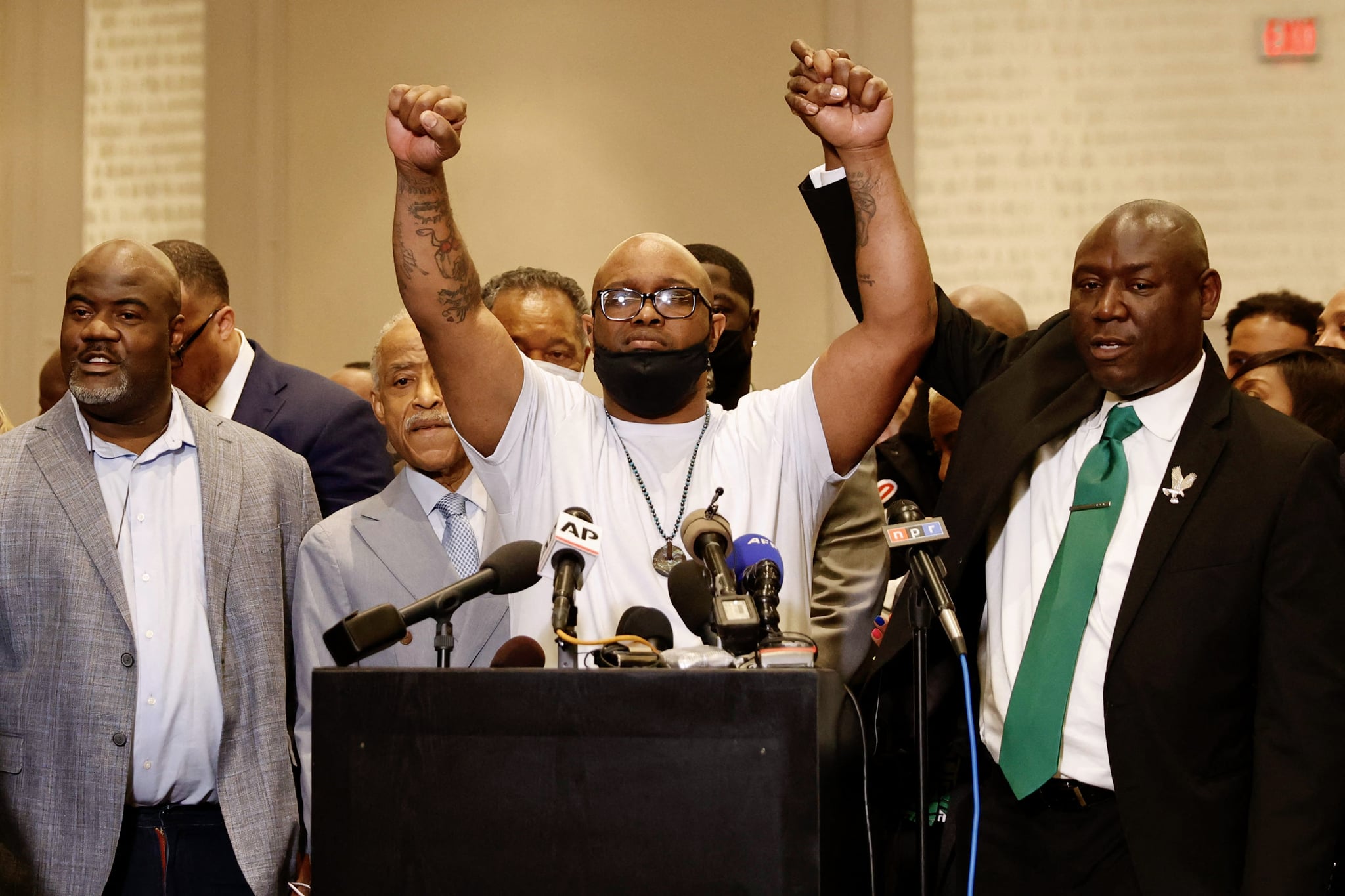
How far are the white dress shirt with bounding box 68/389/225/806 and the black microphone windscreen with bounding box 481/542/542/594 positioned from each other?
46.0 inches

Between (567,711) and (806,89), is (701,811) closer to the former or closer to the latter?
(567,711)

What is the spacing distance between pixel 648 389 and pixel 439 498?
0.73 meters

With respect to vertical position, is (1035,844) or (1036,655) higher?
(1036,655)

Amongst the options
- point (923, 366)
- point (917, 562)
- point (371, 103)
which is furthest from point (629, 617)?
point (371, 103)

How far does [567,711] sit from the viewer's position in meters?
1.69

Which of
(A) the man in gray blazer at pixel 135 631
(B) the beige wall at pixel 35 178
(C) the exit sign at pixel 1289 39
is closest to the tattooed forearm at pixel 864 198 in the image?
(A) the man in gray blazer at pixel 135 631

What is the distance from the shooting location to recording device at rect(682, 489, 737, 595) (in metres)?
1.85

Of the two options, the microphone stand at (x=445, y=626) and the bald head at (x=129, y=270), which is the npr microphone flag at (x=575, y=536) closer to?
the microphone stand at (x=445, y=626)

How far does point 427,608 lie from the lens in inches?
73.1

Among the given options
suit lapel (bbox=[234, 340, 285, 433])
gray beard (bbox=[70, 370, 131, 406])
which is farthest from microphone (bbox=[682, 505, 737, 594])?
suit lapel (bbox=[234, 340, 285, 433])

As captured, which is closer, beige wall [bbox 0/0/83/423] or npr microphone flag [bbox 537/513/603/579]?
npr microphone flag [bbox 537/513/603/579]

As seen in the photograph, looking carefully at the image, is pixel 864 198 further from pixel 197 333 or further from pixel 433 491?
pixel 197 333

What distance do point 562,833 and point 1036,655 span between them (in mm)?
1065

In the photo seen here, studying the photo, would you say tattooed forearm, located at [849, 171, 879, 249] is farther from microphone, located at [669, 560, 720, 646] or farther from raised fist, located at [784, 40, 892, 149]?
microphone, located at [669, 560, 720, 646]
